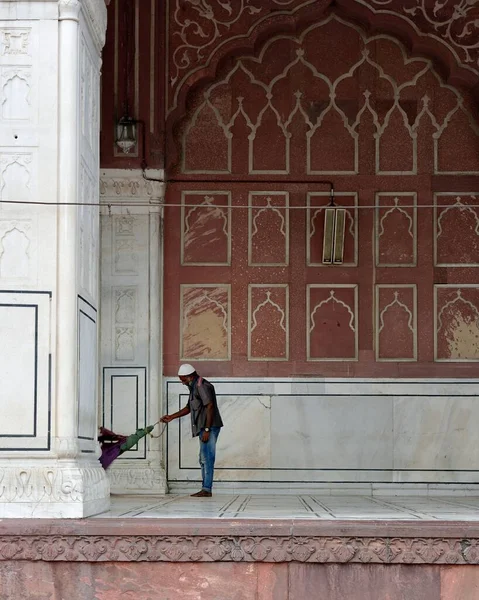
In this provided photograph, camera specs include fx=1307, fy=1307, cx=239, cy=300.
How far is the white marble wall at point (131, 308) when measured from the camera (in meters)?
10.2

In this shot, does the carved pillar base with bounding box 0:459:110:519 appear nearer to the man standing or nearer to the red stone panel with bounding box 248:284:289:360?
the man standing

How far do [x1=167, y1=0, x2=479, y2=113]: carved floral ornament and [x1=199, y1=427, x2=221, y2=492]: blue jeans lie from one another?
8.81 feet

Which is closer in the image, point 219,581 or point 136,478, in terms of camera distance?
point 219,581

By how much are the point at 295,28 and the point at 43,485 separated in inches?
196

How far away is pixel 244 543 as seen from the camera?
6.52 meters

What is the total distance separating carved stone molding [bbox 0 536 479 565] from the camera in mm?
6461

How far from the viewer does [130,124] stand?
1023 cm

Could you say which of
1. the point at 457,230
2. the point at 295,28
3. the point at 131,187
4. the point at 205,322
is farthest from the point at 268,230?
the point at 295,28

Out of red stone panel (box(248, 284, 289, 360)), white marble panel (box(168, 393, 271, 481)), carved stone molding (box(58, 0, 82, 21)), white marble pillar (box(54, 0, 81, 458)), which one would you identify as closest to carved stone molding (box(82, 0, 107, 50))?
carved stone molding (box(58, 0, 82, 21))

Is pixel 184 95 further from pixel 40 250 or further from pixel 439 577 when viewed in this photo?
pixel 439 577

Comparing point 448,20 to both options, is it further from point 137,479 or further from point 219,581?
point 219,581

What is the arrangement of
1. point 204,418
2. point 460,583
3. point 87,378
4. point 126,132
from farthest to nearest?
point 126,132
point 204,418
point 87,378
point 460,583

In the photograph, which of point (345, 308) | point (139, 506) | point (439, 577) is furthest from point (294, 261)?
point (439, 577)

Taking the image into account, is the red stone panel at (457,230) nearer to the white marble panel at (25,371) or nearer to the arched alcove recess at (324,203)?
the arched alcove recess at (324,203)
